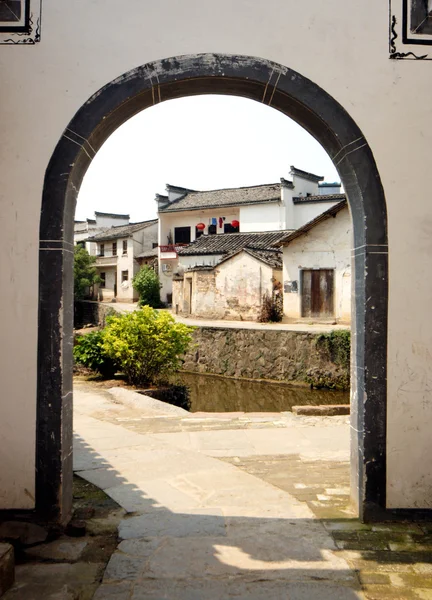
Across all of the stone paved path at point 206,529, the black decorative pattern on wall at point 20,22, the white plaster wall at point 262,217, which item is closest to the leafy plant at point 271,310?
the white plaster wall at point 262,217

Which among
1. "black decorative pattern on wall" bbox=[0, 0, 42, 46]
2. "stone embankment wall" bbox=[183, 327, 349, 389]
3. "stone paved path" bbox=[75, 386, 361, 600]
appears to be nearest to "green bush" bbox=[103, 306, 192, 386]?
"stone paved path" bbox=[75, 386, 361, 600]

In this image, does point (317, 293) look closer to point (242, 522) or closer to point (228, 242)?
point (228, 242)

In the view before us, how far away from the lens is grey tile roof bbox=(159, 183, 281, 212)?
2750 cm

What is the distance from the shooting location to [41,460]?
3205mm

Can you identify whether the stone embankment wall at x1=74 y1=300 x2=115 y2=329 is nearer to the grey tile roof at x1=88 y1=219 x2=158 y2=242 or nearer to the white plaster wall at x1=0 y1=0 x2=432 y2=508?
the grey tile roof at x1=88 y1=219 x2=158 y2=242

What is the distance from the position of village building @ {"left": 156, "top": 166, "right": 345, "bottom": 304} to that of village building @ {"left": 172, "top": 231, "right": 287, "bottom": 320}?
8.03 feet

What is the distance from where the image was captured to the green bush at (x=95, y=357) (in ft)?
31.7

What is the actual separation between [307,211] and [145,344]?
1953cm

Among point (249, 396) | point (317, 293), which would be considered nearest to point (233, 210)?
point (317, 293)

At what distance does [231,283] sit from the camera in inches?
792

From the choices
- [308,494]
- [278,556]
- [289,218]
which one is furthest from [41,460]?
[289,218]

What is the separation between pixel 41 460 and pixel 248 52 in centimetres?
285

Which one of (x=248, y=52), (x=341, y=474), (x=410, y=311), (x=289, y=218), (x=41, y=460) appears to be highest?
(x=289, y=218)

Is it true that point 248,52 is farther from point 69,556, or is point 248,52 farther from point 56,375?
point 69,556
